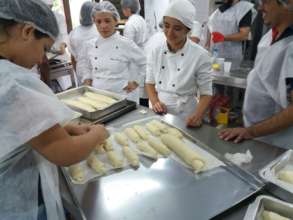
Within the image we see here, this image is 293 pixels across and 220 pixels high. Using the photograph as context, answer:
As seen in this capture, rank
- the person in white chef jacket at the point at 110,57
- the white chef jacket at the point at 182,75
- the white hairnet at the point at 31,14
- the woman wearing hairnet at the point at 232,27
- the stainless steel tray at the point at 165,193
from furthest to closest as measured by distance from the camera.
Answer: the woman wearing hairnet at the point at 232,27 < the person in white chef jacket at the point at 110,57 < the white chef jacket at the point at 182,75 < the stainless steel tray at the point at 165,193 < the white hairnet at the point at 31,14

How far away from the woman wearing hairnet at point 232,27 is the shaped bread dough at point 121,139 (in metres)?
1.92

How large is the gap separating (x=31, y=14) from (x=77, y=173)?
588 millimetres

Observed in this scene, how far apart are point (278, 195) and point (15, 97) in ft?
2.84

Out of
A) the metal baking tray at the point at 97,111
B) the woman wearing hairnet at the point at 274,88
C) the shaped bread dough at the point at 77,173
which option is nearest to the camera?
the shaped bread dough at the point at 77,173

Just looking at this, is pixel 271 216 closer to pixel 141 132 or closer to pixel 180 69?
pixel 141 132

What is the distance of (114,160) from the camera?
108 cm

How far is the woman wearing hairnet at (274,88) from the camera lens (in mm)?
1125

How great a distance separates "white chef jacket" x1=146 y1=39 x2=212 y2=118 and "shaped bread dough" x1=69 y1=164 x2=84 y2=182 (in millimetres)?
825

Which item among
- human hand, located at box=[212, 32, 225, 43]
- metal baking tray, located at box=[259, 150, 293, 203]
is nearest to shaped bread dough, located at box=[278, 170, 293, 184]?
metal baking tray, located at box=[259, 150, 293, 203]

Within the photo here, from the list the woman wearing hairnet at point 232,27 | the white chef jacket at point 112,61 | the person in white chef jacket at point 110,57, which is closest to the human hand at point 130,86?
the person in white chef jacket at point 110,57

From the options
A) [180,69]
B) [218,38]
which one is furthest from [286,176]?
[218,38]

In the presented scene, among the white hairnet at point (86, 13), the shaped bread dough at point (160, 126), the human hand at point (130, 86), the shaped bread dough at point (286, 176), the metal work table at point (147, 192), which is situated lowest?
the human hand at point (130, 86)

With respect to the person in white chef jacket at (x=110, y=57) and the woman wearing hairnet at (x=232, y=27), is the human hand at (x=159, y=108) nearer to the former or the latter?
the person in white chef jacket at (x=110, y=57)

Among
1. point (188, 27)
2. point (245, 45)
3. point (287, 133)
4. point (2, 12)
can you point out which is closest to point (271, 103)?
point (287, 133)
